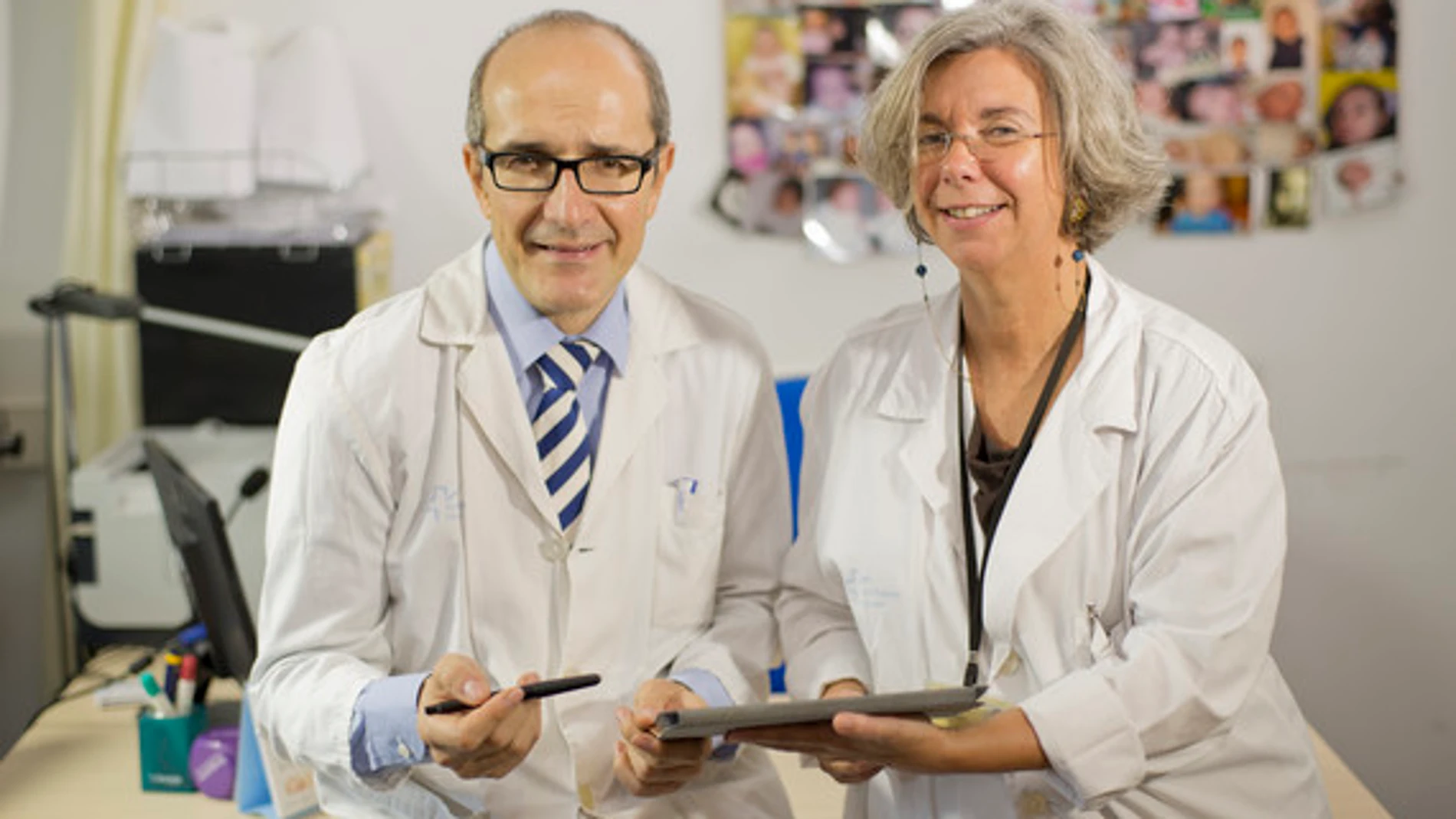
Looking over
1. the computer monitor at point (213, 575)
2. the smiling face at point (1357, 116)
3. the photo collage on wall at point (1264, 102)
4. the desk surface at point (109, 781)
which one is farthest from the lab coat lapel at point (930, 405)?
the smiling face at point (1357, 116)

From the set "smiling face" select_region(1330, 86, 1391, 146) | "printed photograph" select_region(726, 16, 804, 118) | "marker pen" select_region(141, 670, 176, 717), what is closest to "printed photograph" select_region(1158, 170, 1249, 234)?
"smiling face" select_region(1330, 86, 1391, 146)

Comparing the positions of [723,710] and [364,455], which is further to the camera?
[364,455]

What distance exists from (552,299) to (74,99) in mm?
2352

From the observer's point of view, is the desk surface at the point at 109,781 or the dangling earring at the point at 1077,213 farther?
the desk surface at the point at 109,781

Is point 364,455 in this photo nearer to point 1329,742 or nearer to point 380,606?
point 380,606

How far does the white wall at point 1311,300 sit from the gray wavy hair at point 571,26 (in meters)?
1.90

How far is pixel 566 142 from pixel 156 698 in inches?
42.5

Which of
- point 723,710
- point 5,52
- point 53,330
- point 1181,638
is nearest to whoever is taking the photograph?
point 723,710

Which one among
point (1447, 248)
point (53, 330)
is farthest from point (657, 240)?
point (1447, 248)

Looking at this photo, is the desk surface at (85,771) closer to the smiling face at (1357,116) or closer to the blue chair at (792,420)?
the blue chair at (792,420)

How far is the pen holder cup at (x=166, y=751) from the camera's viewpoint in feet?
7.11

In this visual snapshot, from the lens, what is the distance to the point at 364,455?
5.57ft

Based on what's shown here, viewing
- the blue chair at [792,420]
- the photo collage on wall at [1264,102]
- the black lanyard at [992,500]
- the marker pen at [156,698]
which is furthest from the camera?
the photo collage on wall at [1264,102]

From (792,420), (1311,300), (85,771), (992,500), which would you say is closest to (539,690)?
(992,500)
